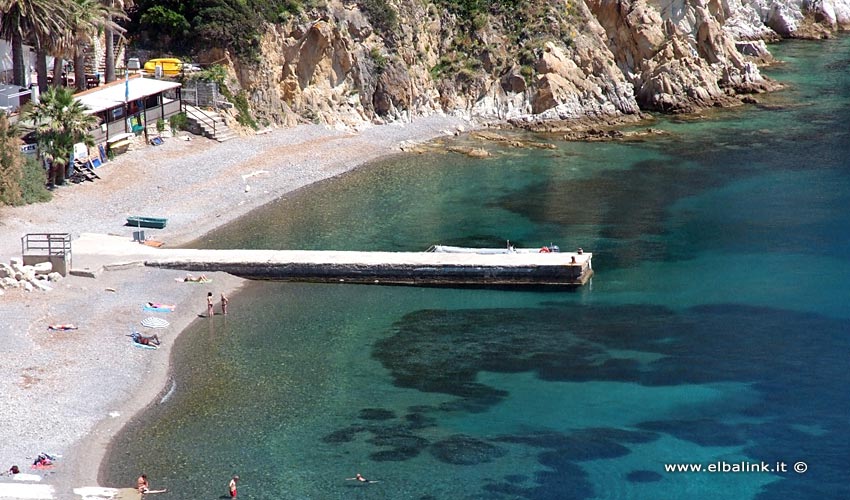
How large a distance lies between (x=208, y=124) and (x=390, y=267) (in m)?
27.7

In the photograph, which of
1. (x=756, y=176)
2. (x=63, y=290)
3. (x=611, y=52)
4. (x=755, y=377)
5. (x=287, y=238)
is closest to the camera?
(x=755, y=377)

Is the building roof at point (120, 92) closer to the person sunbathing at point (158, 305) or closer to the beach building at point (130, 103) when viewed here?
the beach building at point (130, 103)

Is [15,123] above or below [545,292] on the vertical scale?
above

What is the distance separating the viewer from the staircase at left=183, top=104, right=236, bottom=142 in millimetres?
86688

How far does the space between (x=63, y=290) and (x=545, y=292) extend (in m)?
23.5

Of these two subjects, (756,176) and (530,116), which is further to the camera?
(530,116)

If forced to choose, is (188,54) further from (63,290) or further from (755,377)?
(755,377)

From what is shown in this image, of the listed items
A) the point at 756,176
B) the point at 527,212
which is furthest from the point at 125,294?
the point at 756,176

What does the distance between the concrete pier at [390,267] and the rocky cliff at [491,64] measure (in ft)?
93.8

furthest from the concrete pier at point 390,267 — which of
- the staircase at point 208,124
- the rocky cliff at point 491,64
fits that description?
the rocky cliff at point 491,64

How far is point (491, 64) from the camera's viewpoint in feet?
341

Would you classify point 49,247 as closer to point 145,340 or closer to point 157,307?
point 157,307

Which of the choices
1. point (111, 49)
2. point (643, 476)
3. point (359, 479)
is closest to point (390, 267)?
point (359, 479)

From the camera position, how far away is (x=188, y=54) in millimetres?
91500
